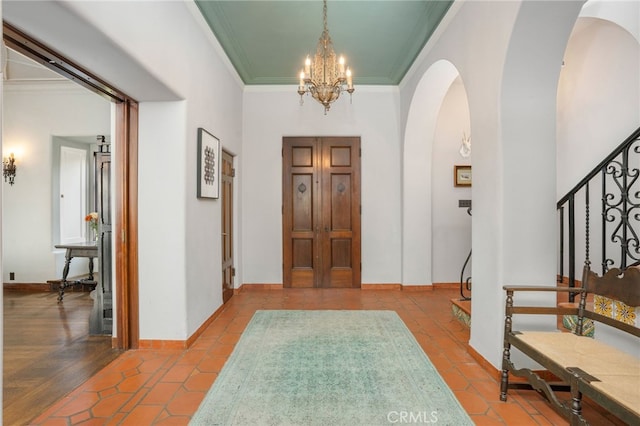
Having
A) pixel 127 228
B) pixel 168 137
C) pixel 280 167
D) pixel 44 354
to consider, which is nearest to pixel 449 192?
pixel 280 167

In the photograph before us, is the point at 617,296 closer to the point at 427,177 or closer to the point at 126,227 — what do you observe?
the point at 427,177

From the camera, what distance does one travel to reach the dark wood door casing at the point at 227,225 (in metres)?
4.83

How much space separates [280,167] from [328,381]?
12.3 feet

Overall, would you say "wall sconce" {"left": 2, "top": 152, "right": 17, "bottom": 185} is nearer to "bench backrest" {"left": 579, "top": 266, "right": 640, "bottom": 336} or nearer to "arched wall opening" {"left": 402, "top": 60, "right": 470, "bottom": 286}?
"arched wall opening" {"left": 402, "top": 60, "right": 470, "bottom": 286}

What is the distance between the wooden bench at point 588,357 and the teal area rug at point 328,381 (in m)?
0.54

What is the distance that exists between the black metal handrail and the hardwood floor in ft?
12.6

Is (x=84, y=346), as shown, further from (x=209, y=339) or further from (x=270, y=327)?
(x=270, y=327)

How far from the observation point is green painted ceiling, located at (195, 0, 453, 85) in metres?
3.58

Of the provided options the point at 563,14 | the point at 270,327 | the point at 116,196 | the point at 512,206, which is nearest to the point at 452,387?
the point at 512,206

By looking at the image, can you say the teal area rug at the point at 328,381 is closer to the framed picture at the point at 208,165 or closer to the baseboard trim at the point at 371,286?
the framed picture at the point at 208,165

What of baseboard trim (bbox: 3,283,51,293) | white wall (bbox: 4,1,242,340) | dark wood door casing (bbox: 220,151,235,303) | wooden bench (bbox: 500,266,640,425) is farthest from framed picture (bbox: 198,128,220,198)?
baseboard trim (bbox: 3,283,51,293)

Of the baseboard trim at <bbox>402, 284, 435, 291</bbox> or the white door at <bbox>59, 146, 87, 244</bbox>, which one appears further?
the white door at <bbox>59, 146, 87, 244</bbox>

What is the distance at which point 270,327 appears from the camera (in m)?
3.90

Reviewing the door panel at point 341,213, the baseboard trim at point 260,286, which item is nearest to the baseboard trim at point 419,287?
the door panel at point 341,213
